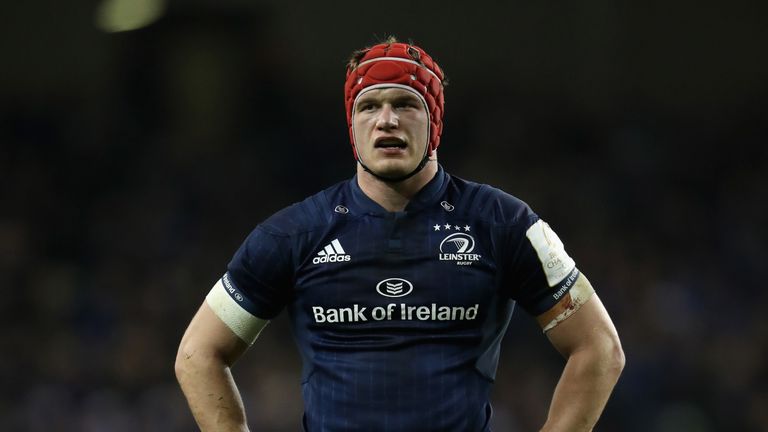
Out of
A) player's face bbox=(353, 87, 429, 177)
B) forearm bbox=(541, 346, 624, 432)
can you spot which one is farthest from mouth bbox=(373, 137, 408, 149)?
forearm bbox=(541, 346, 624, 432)

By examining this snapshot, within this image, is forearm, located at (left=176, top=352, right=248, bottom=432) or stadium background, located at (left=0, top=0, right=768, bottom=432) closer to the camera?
forearm, located at (left=176, top=352, right=248, bottom=432)

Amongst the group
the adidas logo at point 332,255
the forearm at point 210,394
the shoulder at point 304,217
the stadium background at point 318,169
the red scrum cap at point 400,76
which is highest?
the red scrum cap at point 400,76

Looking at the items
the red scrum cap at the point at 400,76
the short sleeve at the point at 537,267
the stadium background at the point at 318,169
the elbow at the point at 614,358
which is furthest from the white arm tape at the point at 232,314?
the stadium background at the point at 318,169

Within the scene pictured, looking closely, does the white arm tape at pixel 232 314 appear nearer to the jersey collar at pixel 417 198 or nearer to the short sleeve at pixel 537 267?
the jersey collar at pixel 417 198

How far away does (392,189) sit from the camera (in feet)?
11.4

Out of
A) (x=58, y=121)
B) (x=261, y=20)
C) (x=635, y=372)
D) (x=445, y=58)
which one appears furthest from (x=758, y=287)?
(x=58, y=121)

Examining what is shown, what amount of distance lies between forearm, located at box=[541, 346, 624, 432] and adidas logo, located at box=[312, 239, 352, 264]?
645 millimetres

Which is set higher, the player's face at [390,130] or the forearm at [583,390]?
the player's face at [390,130]

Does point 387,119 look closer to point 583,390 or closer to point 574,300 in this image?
point 574,300

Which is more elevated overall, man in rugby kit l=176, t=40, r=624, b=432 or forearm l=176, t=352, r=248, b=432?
man in rugby kit l=176, t=40, r=624, b=432

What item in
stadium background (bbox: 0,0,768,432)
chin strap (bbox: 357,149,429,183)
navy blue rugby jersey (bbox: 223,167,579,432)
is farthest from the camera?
stadium background (bbox: 0,0,768,432)

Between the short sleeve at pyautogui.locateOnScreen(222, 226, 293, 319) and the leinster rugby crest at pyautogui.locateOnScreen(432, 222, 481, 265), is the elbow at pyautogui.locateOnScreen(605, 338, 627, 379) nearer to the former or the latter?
the leinster rugby crest at pyautogui.locateOnScreen(432, 222, 481, 265)

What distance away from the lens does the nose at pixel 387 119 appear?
3334mm

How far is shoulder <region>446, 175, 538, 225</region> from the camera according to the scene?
11.2 ft
